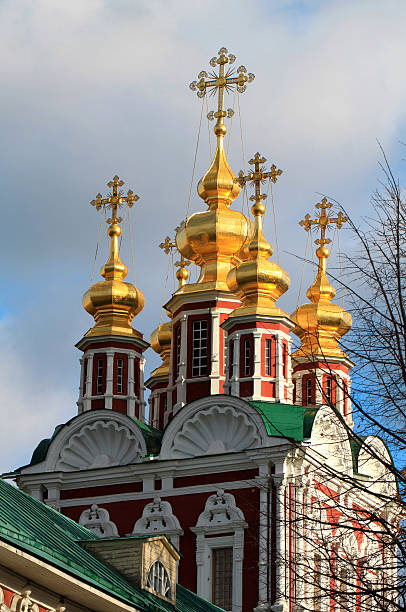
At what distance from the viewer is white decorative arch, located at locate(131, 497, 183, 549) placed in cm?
3064

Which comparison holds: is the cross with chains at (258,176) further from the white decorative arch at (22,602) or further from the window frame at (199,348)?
the white decorative arch at (22,602)

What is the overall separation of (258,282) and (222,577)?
6674 millimetres

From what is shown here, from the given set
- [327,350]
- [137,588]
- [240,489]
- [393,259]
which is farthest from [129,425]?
[393,259]

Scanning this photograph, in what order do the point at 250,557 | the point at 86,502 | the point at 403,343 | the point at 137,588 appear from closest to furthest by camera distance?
the point at 403,343 < the point at 137,588 < the point at 250,557 < the point at 86,502

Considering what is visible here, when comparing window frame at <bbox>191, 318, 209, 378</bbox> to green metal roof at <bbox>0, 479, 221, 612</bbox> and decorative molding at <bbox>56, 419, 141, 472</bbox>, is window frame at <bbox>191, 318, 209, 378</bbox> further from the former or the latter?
green metal roof at <bbox>0, 479, 221, 612</bbox>

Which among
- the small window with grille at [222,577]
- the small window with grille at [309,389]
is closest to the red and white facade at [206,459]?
the small window with grille at [222,577]

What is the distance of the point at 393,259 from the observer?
12805mm

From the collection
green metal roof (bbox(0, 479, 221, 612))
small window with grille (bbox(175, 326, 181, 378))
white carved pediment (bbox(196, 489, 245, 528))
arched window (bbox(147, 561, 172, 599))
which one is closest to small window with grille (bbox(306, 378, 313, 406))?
small window with grille (bbox(175, 326, 181, 378))

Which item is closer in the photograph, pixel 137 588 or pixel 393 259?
pixel 393 259

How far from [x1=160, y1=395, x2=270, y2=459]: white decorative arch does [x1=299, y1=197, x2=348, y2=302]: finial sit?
6.48 metres

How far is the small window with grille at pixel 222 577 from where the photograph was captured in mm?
29703

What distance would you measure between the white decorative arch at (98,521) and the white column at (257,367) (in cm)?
404

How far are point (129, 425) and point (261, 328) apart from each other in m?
3.57

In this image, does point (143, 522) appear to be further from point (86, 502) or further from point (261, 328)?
point (261, 328)
